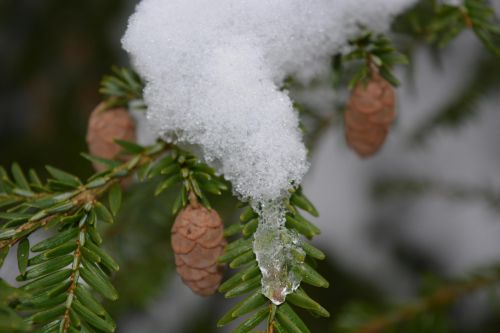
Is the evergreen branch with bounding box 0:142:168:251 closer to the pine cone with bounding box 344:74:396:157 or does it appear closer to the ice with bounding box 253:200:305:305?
the ice with bounding box 253:200:305:305

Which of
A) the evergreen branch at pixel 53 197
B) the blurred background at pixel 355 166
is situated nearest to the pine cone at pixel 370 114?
the evergreen branch at pixel 53 197

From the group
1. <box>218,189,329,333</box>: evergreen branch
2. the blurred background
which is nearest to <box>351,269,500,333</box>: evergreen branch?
the blurred background

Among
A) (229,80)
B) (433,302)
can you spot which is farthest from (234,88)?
(433,302)

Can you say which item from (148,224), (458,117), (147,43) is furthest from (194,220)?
(458,117)

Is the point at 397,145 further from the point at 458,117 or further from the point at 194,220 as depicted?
the point at 194,220

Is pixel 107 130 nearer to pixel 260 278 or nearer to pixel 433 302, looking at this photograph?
pixel 260 278

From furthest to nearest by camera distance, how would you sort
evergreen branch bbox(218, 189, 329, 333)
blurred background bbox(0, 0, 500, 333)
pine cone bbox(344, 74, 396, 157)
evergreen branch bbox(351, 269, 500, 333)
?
blurred background bbox(0, 0, 500, 333), evergreen branch bbox(351, 269, 500, 333), pine cone bbox(344, 74, 396, 157), evergreen branch bbox(218, 189, 329, 333)
